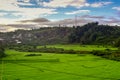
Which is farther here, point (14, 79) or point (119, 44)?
point (119, 44)

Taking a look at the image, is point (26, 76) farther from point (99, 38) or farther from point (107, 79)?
point (99, 38)

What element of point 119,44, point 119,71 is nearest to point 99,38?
point 119,44

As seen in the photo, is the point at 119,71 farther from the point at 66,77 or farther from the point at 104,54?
the point at 104,54

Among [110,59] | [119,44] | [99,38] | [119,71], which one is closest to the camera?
[119,71]

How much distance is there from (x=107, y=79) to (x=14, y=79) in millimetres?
17595

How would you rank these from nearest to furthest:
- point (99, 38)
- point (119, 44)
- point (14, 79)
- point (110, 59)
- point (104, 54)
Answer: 1. point (14, 79)
2. point (110, 59)
3. point (104, 54)
4. point (119, 44)
5. point (99, 38)

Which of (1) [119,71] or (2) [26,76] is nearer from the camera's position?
(2) [26,76]

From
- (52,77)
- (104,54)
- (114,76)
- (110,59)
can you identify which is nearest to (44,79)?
(52,77)

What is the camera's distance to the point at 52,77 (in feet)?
176

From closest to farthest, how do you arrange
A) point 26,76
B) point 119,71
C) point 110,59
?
point 26,76, point 119,71, point 110,59

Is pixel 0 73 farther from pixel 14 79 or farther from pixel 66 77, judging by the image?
pixel 66 77

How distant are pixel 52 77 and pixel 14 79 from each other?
7.98m

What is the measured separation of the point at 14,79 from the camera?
162 ft

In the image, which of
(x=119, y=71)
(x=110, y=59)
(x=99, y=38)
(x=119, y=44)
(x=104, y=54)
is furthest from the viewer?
(x=99, y=38)
